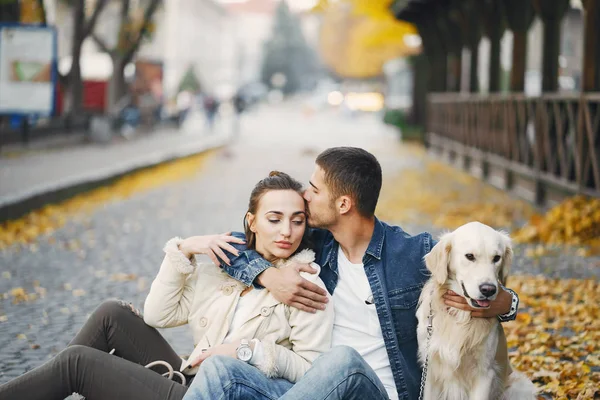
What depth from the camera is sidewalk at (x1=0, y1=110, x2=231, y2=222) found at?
45.8 feet

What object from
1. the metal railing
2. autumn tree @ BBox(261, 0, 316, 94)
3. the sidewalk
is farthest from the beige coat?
autumn tree @ BBox(261, 0, 316, 94)

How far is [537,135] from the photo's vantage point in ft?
49.6

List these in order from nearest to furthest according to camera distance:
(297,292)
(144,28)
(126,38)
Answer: (297,292), (126,38), (144,28)

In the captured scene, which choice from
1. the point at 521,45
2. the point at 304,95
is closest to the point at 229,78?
the point at 304,95

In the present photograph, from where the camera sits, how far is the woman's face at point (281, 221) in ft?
13.4

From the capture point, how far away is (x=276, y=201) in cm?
410

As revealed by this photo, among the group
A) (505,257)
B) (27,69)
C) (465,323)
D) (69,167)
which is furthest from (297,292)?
(69,167)

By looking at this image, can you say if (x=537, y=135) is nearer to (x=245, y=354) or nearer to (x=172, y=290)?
(x=172, y=290)

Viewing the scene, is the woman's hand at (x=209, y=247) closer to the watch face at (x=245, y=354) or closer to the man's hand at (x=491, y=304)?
the watch face at (x=245, y=354)

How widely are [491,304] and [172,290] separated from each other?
1.38 meters

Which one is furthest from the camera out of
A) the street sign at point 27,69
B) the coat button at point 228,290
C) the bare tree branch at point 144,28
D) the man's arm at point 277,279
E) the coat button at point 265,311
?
the bare tree branch at point 144,28

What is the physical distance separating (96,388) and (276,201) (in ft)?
3.58

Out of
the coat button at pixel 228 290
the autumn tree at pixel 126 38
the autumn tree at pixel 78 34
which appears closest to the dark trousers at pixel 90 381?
the coat button at pixel 228 290

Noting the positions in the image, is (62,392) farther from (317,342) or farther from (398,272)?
(398,272)
